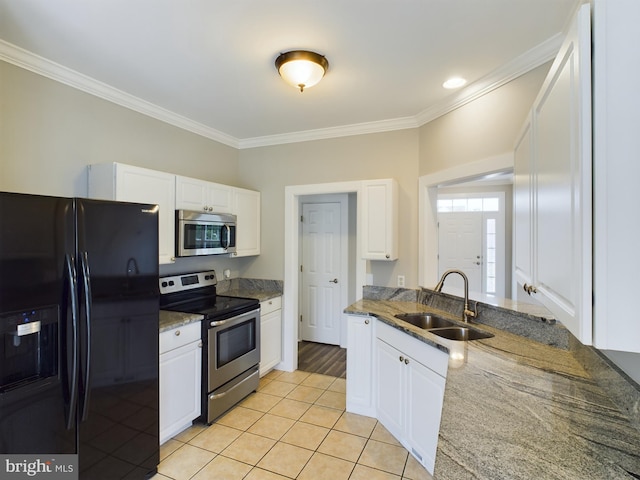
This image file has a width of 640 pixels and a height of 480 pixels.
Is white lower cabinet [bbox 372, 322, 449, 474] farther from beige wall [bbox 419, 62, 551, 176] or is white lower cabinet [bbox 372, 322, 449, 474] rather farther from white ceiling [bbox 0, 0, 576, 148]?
white ceiling [bbox 0, 0, 576, 148]

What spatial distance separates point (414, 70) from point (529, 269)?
158 cm

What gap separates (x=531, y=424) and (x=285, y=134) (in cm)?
339

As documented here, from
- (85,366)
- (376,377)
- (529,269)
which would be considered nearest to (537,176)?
(529,269)

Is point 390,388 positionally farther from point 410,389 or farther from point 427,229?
point 427,229

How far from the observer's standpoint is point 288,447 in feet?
7.86

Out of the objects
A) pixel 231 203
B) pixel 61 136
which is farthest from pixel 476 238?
pixel 61 136

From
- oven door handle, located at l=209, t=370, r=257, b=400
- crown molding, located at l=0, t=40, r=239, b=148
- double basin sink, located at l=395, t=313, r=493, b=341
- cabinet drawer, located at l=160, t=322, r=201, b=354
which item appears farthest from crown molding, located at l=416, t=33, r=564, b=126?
oven door handle, located at l=209, t=370, r=257, b=400

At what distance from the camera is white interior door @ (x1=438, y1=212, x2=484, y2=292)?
5152mm

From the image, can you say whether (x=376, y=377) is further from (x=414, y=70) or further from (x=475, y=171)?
(x=414, y=70)

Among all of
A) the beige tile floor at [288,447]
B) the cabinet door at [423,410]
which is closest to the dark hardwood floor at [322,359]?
the beige tile floor at [288,447]

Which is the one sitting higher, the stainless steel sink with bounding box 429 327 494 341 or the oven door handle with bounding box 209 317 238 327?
the stainless steel sink with bounding box 429 327 494 341

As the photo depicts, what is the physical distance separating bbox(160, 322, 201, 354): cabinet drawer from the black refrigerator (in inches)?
9.0

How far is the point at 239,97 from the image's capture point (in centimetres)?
274

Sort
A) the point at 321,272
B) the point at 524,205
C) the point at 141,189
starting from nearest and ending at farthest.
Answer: the point at 524,205, the point at 141,189, the point at 321,272
